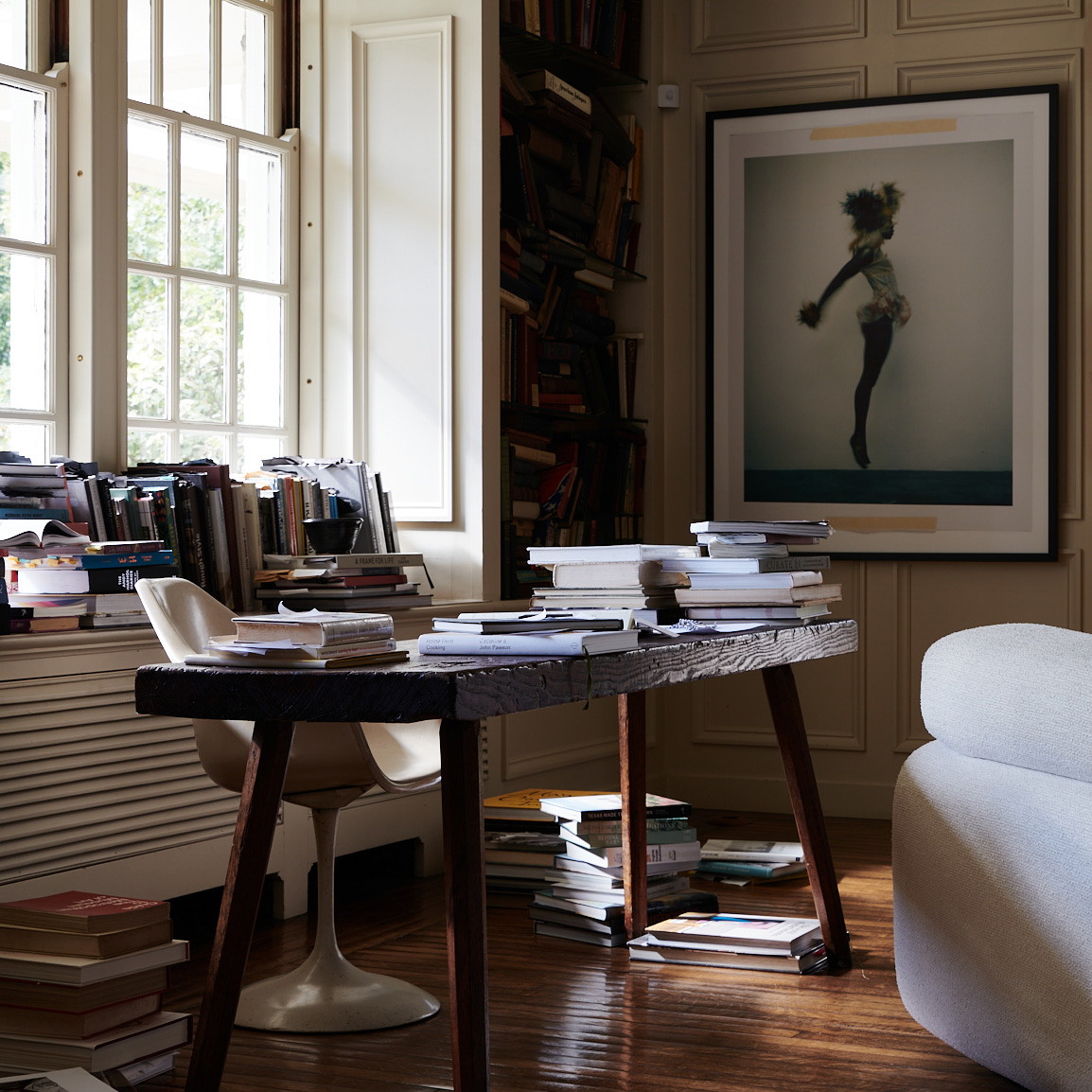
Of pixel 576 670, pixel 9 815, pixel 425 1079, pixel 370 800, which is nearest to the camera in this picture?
pixel 576 670

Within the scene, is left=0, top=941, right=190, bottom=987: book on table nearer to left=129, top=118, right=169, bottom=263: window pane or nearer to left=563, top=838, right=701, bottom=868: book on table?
left=563, top=838, right=701, bottom=868: book on table

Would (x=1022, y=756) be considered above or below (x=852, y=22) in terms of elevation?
below

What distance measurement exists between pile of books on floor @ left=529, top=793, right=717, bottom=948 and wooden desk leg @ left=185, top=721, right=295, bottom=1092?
1.33m

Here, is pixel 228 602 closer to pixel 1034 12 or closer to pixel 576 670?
pixel 576 670

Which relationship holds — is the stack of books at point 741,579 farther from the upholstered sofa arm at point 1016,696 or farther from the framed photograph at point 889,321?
the framed photograph at point 889,321

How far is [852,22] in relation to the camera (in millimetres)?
4852

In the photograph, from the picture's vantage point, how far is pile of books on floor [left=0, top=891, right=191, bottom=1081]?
2172 mm

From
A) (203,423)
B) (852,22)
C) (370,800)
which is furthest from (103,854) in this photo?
(852,22)

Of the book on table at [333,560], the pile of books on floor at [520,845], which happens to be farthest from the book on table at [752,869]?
the book on table at [333,560]

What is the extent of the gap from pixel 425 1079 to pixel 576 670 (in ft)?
2.62

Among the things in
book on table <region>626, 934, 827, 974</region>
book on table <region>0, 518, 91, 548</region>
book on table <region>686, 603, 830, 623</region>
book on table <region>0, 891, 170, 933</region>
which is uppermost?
book on table <region>0, 518, 91, 548</region>

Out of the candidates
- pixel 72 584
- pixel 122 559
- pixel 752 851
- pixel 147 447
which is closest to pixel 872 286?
pixel 752 851

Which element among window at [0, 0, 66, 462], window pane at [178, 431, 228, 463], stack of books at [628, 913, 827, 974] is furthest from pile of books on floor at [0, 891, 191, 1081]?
window pane at [178, 431, 228, 463]

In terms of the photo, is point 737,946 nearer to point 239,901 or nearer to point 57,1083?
point 239,901
